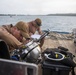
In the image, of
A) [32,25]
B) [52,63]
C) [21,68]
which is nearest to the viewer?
[21,68]

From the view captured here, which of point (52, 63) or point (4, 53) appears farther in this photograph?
point (52, 63)

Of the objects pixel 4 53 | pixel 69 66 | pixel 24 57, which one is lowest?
pixel 69 66

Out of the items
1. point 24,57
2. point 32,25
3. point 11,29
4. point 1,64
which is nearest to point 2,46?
point 1,64

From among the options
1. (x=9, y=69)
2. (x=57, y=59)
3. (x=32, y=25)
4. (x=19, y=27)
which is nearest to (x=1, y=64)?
(x=9, y=69)

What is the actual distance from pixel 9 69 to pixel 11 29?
3445 mm

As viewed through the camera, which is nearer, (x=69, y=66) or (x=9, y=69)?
(x=9, y=69)

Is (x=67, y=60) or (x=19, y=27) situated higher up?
(x=19, y=27)

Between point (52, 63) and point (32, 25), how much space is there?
3551mm

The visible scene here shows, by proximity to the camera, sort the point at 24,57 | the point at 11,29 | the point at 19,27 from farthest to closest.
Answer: the point at 19,27, the point at 11,29, the point at 24,57

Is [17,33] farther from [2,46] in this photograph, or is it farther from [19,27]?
[2,46]

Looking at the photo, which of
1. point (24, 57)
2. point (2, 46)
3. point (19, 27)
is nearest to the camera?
point (2, 46)

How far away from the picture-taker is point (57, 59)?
384cm

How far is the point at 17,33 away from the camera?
17.1 ft

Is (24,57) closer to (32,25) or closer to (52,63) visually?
(52,63)
